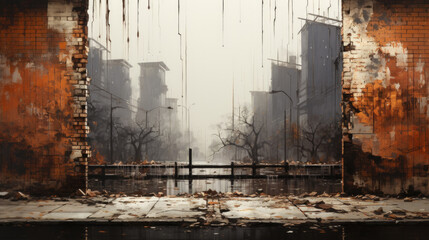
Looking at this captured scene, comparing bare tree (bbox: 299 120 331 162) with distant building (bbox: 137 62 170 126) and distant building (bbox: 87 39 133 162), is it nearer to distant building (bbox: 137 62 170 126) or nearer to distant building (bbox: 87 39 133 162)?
distant building (bbox: 87 39 133 162)

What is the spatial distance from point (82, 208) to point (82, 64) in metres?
4.32

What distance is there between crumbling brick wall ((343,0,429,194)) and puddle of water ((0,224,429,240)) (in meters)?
3.87

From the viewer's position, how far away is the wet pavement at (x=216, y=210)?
9.34m

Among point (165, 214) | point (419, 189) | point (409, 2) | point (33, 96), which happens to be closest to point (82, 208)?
point (165, 214)

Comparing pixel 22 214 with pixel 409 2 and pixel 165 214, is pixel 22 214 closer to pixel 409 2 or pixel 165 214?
pixel 165 214

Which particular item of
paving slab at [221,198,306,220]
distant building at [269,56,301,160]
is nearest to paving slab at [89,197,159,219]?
paving slab at [221,198,306,220]

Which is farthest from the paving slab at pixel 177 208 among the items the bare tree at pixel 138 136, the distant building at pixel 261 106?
the distant building at pixel 261 106

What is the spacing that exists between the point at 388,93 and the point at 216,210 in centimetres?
601

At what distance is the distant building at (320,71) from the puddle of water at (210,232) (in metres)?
45.5

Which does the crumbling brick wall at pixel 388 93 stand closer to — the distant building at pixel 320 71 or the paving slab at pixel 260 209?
the paving slab at pixel 260 209

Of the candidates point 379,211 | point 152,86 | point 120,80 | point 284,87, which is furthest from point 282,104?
point 379,211

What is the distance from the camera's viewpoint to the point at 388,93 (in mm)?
12820

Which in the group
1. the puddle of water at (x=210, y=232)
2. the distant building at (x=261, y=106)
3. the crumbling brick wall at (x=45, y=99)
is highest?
the distant building at (x=261, y=106)

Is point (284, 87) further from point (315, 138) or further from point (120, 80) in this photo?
point (120, 80)
